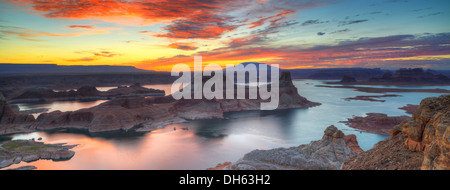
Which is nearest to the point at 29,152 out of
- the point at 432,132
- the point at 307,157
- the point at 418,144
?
the point at 307,157

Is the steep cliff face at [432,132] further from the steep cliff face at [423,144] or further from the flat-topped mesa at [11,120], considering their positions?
the flat-topped mesa at [11,120]

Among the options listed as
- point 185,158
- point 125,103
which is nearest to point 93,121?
point 125,103

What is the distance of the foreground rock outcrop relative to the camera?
19.9 metres

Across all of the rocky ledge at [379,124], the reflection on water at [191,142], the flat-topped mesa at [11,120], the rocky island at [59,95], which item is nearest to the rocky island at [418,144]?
the reflection on water at [191,142]

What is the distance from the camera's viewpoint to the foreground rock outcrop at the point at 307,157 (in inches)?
784

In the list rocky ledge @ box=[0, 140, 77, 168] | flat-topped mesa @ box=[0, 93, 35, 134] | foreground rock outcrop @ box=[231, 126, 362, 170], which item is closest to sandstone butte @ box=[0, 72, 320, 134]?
flat-topped mesa @ box=[0, 93, 35, 134]

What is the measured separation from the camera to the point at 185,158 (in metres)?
27.5

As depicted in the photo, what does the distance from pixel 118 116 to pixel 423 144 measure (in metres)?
46.3

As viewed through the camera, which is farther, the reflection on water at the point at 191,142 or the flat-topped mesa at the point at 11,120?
the flat-topped mesa at the point at 11,120

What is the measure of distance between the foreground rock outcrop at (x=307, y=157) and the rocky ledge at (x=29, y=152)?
21649 mm

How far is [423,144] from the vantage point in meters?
7.49

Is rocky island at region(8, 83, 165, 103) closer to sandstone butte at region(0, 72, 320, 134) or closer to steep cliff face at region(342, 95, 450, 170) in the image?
sandstone butte at region(0, 72, 320, 134)

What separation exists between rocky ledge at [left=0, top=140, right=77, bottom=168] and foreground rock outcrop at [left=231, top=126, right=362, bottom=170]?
852 inches
